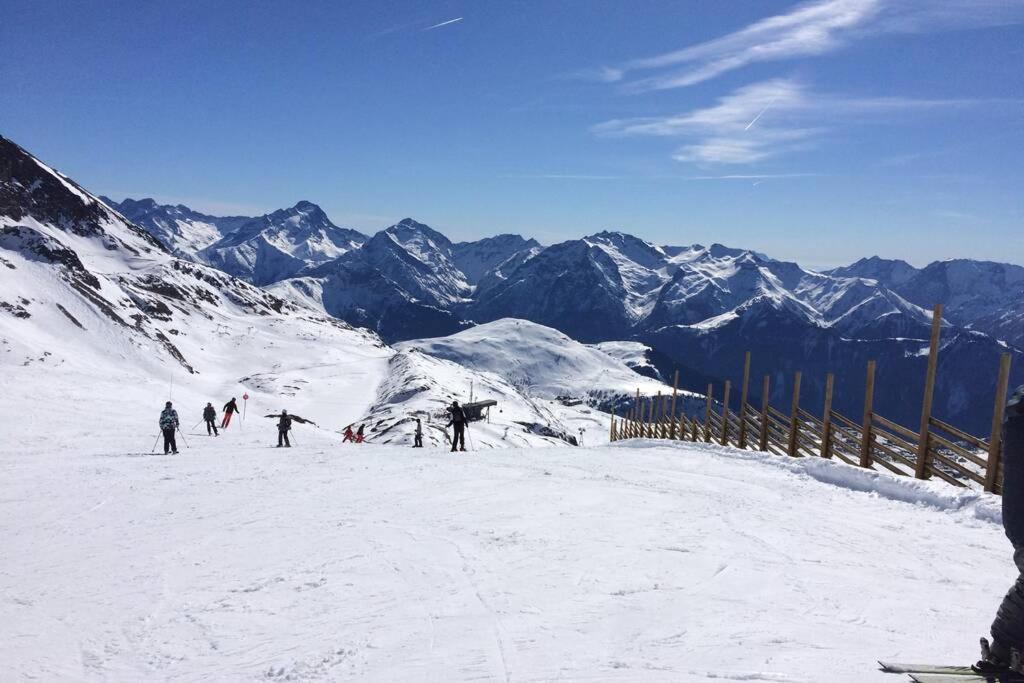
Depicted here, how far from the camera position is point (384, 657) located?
6.12 metres

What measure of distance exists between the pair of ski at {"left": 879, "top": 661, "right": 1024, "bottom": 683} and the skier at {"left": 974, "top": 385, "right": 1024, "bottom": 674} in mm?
99

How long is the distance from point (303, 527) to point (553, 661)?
21.6ft

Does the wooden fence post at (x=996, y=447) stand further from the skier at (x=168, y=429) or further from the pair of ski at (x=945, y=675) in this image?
the skier at (x=168, y=429)

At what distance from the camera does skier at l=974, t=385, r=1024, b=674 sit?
4.50m

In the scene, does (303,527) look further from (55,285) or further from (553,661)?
(55,285)

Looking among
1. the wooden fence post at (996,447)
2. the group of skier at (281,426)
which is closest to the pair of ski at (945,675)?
the wooden fence post at (996,447)

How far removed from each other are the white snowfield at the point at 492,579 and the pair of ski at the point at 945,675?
21cm

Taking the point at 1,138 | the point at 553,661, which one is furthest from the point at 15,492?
the point at 1,138

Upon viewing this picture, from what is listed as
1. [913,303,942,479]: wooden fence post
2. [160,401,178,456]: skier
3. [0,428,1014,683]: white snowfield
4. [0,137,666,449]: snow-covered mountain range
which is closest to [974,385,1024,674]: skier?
[0,428,1014,683]: white snowfield

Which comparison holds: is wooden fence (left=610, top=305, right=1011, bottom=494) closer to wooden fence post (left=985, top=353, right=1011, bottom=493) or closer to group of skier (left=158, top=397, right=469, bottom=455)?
wooden fence post (left=985, top=353, right=1011, bottom=493)

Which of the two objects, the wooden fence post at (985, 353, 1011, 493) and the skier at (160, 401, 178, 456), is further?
the skier at (160, 401, 178, 456)

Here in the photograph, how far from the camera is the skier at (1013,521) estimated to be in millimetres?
4500

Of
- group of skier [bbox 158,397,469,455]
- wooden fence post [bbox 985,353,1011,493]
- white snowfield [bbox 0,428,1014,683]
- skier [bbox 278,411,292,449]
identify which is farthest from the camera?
skier [bbox 278,411,292,449]

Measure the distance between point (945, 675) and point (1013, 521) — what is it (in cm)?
135
